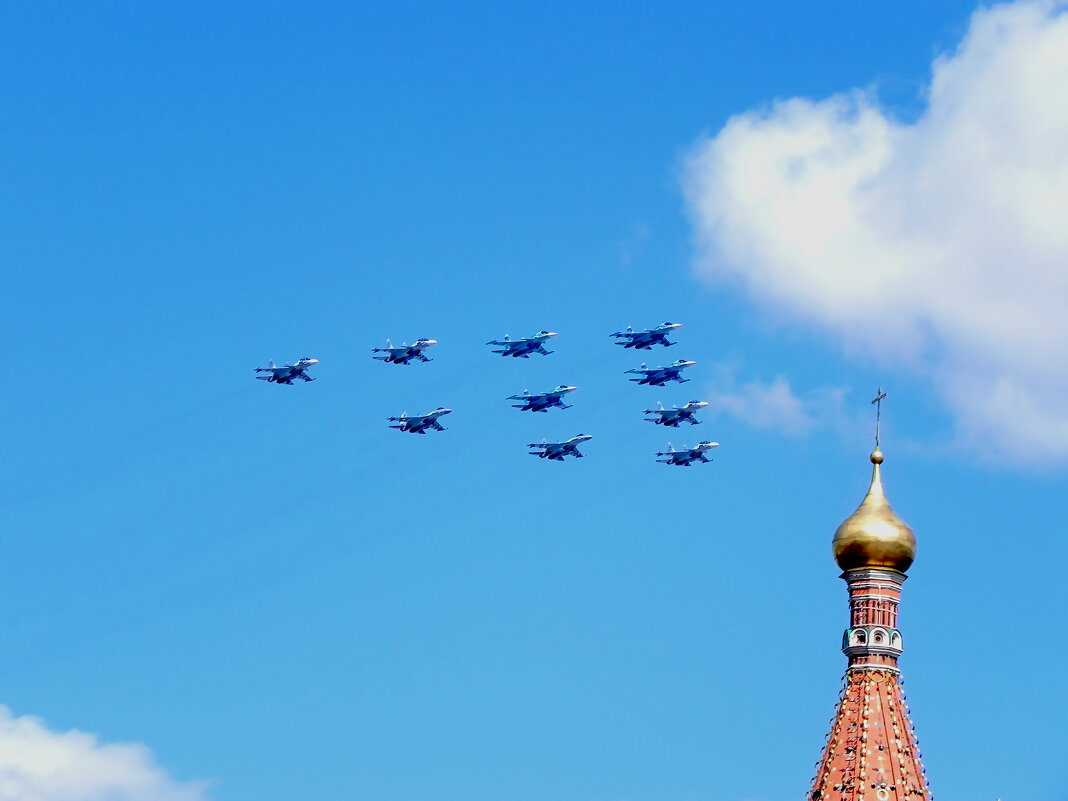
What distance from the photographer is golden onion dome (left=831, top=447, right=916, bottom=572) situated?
107 m

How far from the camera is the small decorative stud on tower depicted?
10319cm

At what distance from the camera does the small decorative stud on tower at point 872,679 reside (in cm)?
10319

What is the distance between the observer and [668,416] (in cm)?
12925

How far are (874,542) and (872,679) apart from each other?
16.9ft

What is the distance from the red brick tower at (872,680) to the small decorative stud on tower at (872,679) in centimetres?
4

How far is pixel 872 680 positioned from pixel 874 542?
17.0 ft

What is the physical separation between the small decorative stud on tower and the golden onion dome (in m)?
0.04

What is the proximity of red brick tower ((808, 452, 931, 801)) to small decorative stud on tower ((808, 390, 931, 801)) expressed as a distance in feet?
0.12

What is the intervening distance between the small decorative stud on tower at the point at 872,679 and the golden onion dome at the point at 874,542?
38 mm

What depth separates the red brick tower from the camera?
339 feet

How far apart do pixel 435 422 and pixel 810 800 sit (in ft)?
107

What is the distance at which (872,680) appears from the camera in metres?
106

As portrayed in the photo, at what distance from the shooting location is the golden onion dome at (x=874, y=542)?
10738cm

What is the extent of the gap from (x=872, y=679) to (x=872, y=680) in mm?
37
